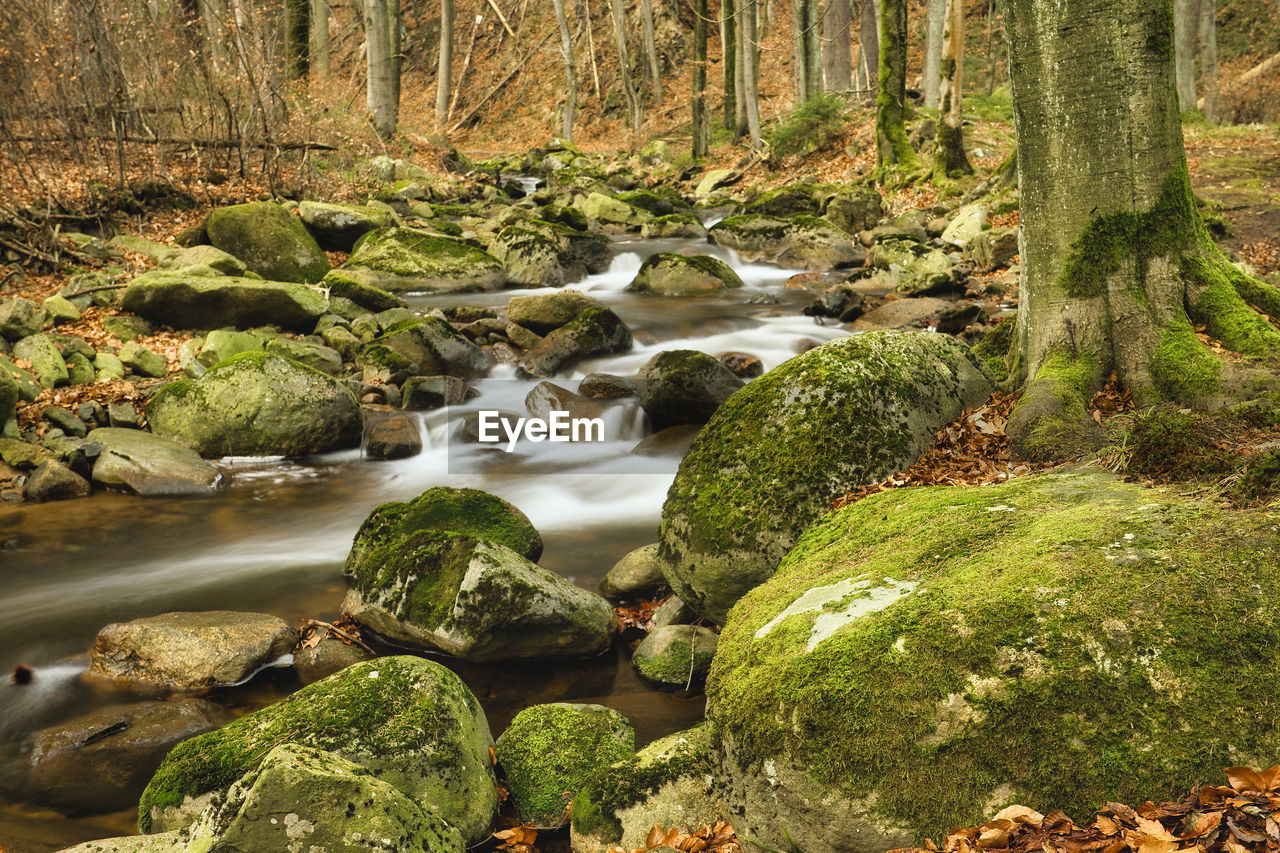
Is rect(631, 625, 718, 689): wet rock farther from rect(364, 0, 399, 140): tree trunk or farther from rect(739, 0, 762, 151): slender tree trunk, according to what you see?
rect(739, 0, 762, 151): slender tree trunk

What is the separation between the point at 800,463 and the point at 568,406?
5.73 metres

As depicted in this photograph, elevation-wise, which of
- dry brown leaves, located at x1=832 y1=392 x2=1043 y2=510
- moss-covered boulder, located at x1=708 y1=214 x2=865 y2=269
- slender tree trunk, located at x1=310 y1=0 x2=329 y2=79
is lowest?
dry brown leaves, located at x1=832 y1=392 x2=1043 y2=510

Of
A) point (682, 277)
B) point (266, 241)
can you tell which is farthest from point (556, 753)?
point (682, 277)

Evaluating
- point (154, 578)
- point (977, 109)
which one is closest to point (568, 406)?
point (154, 578)

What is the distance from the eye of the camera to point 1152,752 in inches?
99.3

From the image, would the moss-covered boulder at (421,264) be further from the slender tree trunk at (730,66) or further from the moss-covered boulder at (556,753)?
the slender tree trunk at (730,66)

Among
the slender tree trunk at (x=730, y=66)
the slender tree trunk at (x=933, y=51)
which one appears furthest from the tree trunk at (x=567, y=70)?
the slender tree trunk at (x=933, y=51)

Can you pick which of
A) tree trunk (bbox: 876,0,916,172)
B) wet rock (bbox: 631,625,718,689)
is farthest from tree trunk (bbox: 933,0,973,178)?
wet rock (bbox: 631,625,718,689)

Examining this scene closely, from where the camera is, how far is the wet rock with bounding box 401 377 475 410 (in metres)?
10.2

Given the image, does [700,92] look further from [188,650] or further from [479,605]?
[188,650]

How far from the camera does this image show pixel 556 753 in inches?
162

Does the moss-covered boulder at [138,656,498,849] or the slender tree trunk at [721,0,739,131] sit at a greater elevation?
the slender tree trunk at [721,0,739,131]

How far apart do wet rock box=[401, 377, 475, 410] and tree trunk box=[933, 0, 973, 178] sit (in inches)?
468

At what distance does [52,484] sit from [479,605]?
16.6ft
